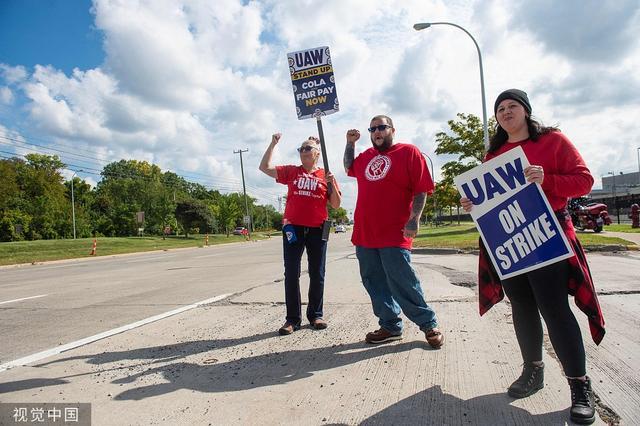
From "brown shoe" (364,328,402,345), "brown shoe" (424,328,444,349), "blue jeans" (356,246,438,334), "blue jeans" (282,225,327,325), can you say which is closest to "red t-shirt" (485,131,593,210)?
"blue jeans" (356,246,438,334)

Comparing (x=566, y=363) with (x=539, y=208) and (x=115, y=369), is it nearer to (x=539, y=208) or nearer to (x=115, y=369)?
(x=539, y=208)

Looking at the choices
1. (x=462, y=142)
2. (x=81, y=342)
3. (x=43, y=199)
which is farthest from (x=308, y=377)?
(x=43, y=199)

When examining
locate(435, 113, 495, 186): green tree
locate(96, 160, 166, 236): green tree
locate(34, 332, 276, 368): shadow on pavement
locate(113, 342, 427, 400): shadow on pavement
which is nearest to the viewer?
locate(113, 342, 427, 400): shadow on pavement

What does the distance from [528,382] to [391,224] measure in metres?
1.51

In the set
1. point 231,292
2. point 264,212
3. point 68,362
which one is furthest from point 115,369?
point 264,212

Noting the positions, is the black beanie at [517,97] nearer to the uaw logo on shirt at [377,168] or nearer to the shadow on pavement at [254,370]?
Result: the uaw logo on shirt at [377,168]

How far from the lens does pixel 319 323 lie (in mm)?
4367

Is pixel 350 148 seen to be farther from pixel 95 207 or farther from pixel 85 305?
pixel 95 207

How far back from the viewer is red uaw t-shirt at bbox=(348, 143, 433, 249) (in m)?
3.60

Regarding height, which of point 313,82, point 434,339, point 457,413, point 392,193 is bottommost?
point 457,413

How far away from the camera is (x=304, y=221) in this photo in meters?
4.43

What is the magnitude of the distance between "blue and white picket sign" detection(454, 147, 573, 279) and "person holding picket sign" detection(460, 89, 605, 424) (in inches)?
2.8

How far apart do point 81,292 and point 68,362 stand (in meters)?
5.10

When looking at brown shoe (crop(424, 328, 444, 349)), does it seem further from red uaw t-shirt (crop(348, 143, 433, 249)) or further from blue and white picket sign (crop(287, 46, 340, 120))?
blue and white picket sign (crop(287, 46, 340, 120))
